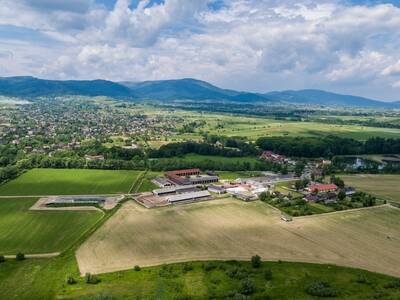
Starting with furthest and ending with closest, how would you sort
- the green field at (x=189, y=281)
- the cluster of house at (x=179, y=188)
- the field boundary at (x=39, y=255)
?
1. the cluster of house at (x=179, y=188)
2. the field boundary at (x=39, y=255)
3. the green field at (x=189, y=281)

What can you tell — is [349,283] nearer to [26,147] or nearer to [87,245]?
[87,245]

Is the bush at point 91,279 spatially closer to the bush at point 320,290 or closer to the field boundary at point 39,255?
the field boundary at point 39,255

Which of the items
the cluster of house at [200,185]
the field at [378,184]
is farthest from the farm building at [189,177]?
the field at [378,184]

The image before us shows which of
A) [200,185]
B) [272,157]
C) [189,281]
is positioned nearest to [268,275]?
[189,281]

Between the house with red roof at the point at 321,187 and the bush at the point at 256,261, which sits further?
the house with red roof at the point at 321,187

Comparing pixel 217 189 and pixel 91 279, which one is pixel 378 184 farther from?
pixel 91 279

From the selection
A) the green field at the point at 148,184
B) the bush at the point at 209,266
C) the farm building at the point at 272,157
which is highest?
the farm building at the point at 272,157

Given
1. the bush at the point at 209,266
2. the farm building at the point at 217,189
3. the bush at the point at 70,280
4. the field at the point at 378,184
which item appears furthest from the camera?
the farm building at the point at 217,189
